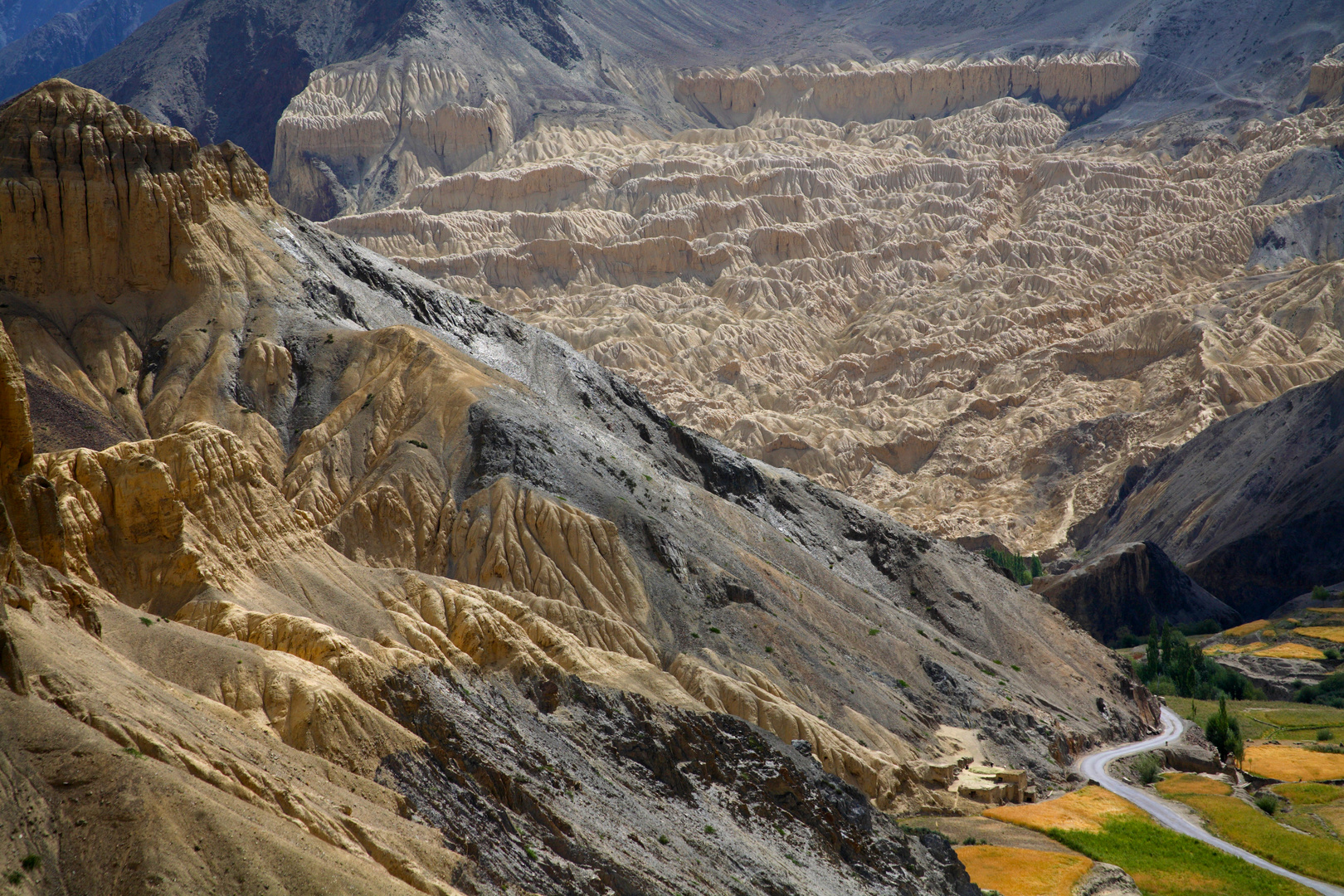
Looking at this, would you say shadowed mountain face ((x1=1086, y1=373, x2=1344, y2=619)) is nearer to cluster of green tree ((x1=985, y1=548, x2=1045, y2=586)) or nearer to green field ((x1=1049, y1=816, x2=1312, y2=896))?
cluster of green tree ((x1=985, y1=548, x2=1045, y2=586))

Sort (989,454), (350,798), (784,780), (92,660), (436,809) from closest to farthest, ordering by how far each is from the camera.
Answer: (92,660), (350,798), (436,809), (784,780), (989,454)

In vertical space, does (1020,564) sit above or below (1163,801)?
below

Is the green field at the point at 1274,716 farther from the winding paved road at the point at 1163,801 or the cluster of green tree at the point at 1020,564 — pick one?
the cluster of green tree at the point at 1020,564

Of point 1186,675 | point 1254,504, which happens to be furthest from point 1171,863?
point 1254,504

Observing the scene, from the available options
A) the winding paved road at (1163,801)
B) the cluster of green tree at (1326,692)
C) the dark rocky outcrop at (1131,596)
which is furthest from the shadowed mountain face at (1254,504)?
the winding paved road at (1163,801)

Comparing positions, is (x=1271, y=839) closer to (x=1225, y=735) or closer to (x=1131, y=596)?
(x=1225, y=735)

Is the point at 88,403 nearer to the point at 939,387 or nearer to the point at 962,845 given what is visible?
the point at 962,845

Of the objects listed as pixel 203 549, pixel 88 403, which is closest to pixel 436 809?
pixel 203 549
